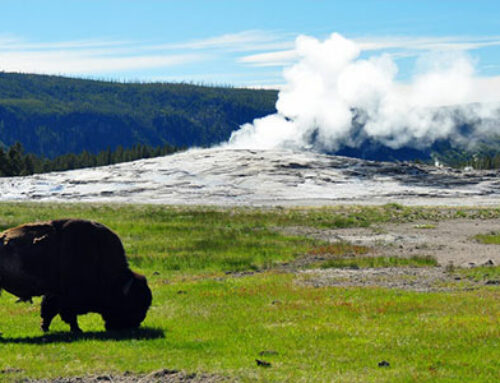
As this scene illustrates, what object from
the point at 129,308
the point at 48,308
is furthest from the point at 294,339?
the point at 48,308

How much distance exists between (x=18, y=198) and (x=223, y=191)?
22598 millimetres

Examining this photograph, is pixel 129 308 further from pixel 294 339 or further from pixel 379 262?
pixel 379 262

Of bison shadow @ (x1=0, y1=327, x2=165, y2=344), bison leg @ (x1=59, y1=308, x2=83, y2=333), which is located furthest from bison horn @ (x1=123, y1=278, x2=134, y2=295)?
bison leg @ (x1=59, y1=308, x2=83, y2=333)

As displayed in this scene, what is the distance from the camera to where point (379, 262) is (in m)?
26.7

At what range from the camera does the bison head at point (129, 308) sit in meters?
14.0

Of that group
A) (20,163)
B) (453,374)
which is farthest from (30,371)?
(20,163)

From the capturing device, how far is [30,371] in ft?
35.8

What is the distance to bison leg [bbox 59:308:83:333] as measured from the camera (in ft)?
45.7

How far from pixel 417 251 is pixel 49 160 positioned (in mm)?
128970

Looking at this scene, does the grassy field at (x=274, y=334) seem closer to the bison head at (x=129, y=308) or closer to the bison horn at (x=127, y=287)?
the bison head at (x=129, y=308)

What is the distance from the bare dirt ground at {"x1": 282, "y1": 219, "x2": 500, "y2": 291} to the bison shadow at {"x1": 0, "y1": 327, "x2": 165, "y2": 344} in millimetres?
8337

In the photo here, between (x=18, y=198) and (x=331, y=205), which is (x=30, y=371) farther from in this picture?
(x=18, y=198)

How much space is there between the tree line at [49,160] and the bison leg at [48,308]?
4276 inches

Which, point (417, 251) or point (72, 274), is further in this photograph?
point (417, 251)
